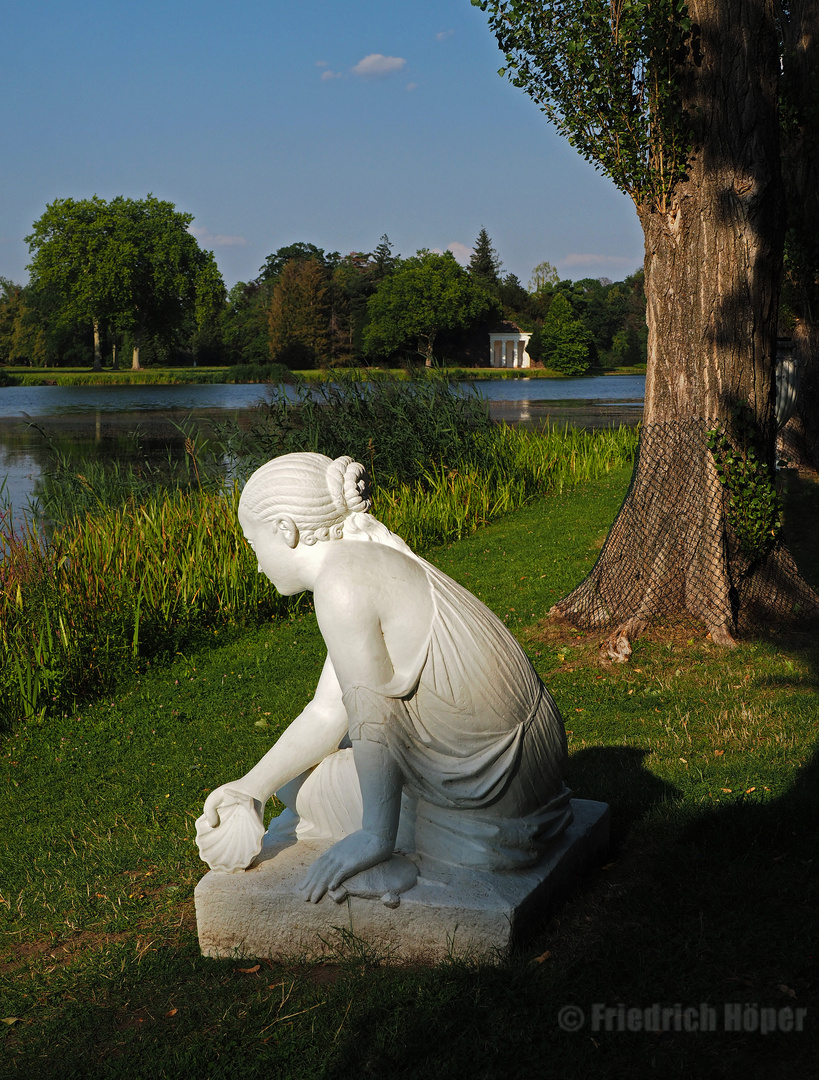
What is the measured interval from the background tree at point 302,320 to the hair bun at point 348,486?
6734 cm

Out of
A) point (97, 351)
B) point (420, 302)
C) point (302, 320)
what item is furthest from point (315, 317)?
point (97, 351)

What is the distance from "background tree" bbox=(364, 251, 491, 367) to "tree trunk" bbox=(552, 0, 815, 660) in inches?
2474

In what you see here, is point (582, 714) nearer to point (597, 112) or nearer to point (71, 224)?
point (597, 112)

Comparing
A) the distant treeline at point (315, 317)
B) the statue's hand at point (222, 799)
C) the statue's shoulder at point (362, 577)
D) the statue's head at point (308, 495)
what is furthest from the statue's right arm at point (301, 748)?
the distant treeline at point (315, 317)

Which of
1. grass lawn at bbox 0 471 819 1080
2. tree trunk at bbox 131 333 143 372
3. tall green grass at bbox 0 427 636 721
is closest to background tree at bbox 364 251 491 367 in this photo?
tree trunk at bbox 131 333 143 372

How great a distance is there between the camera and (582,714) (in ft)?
18.8

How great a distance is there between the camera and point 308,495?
3.03m

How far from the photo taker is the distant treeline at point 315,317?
70.9m

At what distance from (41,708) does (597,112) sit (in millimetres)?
6076

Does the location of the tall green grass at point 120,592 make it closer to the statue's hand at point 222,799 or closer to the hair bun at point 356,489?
the statue's hand at point 222,799

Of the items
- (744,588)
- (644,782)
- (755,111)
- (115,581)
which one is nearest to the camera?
(644,782)

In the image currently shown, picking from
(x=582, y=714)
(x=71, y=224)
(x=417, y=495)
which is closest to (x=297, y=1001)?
(x=582, y=714)

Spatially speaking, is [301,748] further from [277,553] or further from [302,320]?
[302,320]

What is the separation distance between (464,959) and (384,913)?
286 mm
